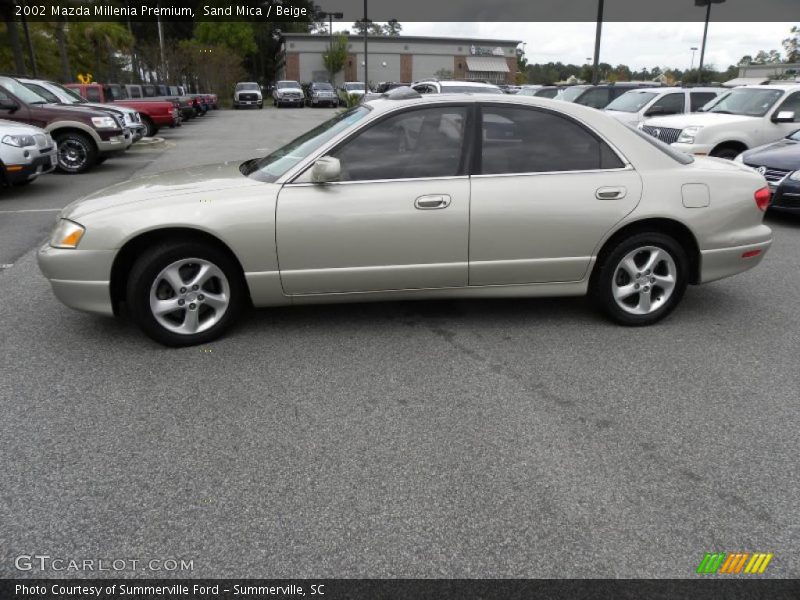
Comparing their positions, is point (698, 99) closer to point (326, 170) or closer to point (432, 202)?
point (432, 202)

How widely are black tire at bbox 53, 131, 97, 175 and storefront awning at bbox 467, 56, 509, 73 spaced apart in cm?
6980

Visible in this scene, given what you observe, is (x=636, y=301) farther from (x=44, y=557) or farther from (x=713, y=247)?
(x=44, y=557)

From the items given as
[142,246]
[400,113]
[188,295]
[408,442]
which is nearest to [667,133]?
[400,113]

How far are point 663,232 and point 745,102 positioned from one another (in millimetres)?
8610

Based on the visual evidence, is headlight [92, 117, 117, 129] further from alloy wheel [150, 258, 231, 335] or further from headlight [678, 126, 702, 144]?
headlight [678, 126, 702, 144]

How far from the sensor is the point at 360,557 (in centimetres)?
243

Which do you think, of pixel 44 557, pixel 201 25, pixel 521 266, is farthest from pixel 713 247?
pixel 201 25

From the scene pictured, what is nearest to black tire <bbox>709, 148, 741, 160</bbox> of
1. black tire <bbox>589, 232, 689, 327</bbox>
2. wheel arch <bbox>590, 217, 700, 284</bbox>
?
wheel arch <bbox>590, 217, 700, 284</bbox>

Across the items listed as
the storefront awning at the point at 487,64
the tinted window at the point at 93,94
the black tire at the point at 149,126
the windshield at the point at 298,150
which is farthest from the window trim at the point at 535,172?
the storefront awning at the point at 487,64

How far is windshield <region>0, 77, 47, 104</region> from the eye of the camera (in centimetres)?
1268

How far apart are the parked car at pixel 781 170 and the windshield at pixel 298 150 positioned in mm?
5883

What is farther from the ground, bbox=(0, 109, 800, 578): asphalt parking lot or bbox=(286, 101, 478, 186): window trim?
bbox=(286, 101, 478, 186): window trim

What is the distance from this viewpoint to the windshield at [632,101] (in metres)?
14.0

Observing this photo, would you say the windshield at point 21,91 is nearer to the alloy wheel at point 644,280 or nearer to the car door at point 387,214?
the car door at point 387,214
